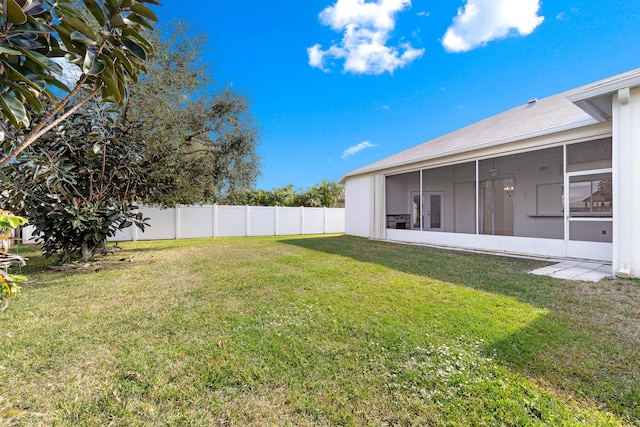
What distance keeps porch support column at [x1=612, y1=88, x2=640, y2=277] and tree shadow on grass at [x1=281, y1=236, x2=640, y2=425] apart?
0.58 m

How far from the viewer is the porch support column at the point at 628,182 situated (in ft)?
15.8

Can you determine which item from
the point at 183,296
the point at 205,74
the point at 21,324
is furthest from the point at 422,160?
the point at 21,324

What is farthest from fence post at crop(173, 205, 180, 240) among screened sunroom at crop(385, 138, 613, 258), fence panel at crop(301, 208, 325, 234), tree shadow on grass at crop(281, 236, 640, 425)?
tree shadow on grass at crop(281, 236, 640, 425)

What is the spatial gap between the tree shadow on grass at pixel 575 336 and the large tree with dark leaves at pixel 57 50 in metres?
3.68

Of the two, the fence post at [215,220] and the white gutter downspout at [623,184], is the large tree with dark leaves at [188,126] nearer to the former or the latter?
the fence post at [215,220]

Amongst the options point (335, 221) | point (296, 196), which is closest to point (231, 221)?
point (296, 196)

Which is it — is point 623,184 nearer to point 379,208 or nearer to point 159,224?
point 379,208

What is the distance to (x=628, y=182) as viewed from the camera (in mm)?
4848

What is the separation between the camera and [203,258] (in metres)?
7.44

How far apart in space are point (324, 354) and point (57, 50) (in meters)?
2.93

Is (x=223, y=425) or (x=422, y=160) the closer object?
(x=223, y=425)

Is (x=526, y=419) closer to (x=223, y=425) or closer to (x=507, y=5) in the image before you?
(x=223, y=425)

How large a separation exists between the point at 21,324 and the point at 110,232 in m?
3.82

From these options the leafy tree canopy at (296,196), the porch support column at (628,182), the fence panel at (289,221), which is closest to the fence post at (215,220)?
the leafy tree canopy at (296,196)
